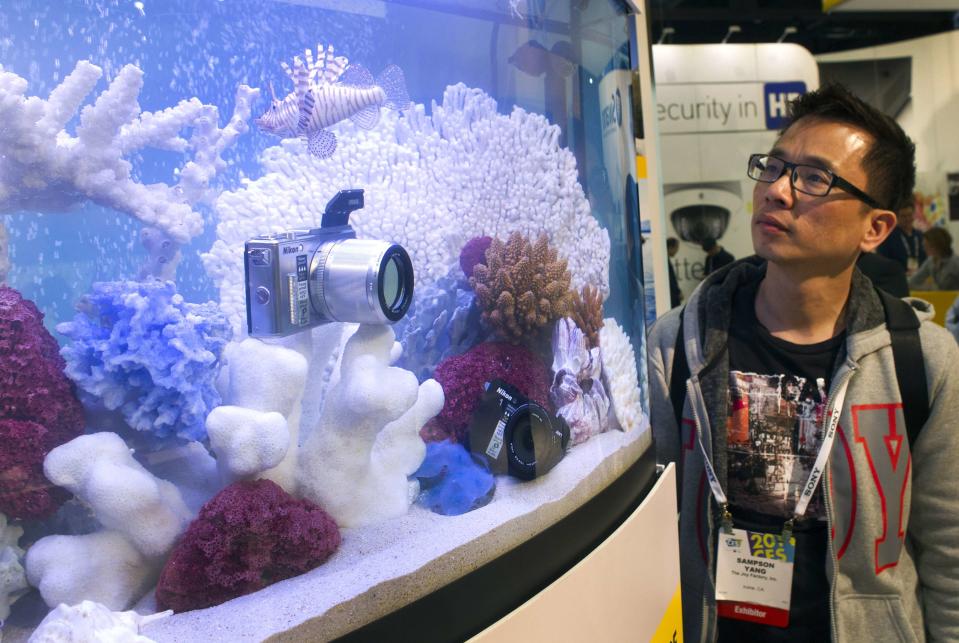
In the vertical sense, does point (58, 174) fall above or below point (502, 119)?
below

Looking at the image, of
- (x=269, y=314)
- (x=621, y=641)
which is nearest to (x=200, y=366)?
(x=269, y=314)

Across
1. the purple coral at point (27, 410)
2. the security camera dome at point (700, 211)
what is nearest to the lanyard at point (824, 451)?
the purple coral at point (27, 410)

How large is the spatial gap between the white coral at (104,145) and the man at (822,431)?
3.36 feet

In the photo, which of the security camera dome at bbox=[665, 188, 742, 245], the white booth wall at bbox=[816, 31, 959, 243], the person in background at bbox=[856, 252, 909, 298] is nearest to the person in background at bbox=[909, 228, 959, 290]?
the white booth wall at bbox=[816, 31, 959, 243]

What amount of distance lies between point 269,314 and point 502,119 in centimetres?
40

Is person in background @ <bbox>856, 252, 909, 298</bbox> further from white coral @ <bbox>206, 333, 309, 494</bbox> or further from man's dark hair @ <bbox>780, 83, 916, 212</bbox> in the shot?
white coral @ <bbox>206, 333, 309, 494</bbox>

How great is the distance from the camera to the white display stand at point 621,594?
87cm

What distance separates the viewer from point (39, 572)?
0.62 m

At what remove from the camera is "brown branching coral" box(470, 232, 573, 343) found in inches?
36.6

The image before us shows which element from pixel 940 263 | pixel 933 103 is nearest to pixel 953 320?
pixel 940 263

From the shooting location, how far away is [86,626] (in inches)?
23.2

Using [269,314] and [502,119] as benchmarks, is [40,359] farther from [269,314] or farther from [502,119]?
[502,119]

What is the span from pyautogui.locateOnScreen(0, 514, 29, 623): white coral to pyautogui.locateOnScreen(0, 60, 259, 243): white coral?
0.26m

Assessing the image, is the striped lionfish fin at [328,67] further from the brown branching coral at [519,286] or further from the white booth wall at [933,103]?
the white booth wall at [933,103]
